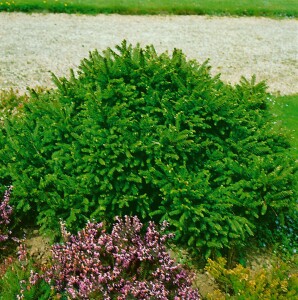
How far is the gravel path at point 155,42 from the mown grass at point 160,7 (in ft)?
1.51

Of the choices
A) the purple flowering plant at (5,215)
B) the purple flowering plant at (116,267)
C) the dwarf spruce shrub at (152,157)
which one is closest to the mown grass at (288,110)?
the dwarf spruce shrub at (152,157)

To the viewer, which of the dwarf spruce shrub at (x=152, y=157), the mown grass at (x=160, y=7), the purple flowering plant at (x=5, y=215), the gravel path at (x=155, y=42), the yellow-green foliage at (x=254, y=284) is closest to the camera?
the yellow-green foliage at (x=254, y=284)

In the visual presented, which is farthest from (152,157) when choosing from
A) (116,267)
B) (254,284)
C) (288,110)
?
(288,110)

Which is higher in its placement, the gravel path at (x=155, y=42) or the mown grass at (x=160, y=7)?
the mown grass at (x=160, y=7)

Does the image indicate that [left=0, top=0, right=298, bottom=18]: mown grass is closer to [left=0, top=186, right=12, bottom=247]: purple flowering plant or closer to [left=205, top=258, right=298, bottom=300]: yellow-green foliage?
[left=0, top=186, right=12, bottom=247]: purple flowering plant

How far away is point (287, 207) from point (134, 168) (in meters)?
2.27

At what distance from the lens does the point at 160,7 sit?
61.8ft

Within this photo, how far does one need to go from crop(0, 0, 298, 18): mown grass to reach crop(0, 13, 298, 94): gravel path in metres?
0.46

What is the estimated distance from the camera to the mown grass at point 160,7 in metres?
18.1

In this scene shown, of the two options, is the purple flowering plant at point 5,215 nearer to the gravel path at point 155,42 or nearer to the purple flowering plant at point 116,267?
the purple flowering plant at point 116,267

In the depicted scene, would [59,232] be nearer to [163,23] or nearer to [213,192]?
[213,192]

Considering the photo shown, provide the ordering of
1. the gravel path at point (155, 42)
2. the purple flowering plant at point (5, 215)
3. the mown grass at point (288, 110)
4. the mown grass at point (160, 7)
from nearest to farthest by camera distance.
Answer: the purple flowering plant at point (5, 215), the mown grass at point (288, 110), the gravel path at point (155, 42), the mown grass at point (160, 7)

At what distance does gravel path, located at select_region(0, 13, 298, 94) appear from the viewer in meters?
13.2

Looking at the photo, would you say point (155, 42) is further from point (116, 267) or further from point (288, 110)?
point (116, 267)
